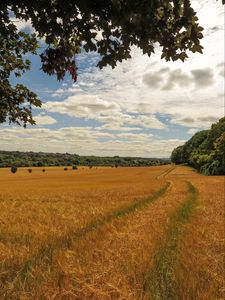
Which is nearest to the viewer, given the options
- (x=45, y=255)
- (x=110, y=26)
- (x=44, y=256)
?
(x=110, y=26)

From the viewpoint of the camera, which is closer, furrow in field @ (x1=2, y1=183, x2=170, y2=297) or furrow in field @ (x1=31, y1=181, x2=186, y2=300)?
furrow in field @ (x1=31, y1=181, x2=186, y2=300)

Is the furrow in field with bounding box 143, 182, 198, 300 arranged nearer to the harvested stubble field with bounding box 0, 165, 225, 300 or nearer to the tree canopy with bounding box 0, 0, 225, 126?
the harvested stubble field with bounding box 0, 165, 225, 300

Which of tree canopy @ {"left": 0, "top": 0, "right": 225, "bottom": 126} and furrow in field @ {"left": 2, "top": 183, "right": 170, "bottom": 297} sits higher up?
tree canopy @ {"left": 0, "top": 0, "right": 225, "bottom": 126}

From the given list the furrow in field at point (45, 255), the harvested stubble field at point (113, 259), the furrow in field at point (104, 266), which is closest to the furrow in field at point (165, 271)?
the harvested stubble field at point (113, 259)

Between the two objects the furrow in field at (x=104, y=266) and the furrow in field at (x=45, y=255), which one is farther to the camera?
the furrow in field at (x=45, y=255)

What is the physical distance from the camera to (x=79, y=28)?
5785 mm

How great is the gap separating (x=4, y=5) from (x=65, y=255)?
5332 millimetres

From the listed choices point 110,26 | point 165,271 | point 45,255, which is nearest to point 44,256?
point 45,255

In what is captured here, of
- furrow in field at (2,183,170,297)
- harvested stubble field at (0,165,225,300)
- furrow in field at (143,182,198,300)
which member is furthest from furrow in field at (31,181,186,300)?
furrow in field at (2,183,170,297)

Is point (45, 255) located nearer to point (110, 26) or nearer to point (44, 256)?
point (44, 256)

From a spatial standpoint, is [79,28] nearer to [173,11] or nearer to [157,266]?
[173,11]

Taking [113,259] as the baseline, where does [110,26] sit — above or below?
above

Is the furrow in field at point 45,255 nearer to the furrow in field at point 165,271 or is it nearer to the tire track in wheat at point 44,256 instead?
the tire track in wheat at point 44,256

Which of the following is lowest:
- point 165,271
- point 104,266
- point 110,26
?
point 165,271
